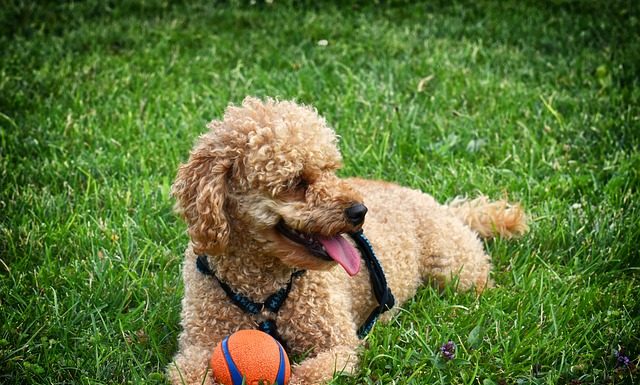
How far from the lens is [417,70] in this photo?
22.0 ft

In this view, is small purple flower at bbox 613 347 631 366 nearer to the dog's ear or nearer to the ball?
the ball

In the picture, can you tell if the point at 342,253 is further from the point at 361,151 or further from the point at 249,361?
the point at 361,151

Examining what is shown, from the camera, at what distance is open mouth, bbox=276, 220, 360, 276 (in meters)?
3.17

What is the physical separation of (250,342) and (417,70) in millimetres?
4166

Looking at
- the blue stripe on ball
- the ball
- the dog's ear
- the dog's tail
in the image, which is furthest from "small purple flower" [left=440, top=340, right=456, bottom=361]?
the dog's tail

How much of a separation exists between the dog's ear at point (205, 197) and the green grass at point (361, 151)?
653 millimetres

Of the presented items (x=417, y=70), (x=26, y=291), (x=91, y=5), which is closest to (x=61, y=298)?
(x=26, y=291)

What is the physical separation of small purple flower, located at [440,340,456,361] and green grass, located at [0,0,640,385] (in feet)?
0.13

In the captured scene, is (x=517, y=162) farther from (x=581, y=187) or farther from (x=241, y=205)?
(x=241, y=205)

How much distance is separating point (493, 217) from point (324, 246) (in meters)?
1.60

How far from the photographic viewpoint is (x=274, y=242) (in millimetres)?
3188

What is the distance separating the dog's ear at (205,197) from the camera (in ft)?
10.1

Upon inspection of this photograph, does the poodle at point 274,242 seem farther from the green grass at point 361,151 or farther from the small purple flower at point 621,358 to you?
the small purple flower at point 621,358

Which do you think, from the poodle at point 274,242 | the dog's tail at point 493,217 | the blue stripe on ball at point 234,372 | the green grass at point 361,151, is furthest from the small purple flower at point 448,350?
the dog's tail at point 493,217
